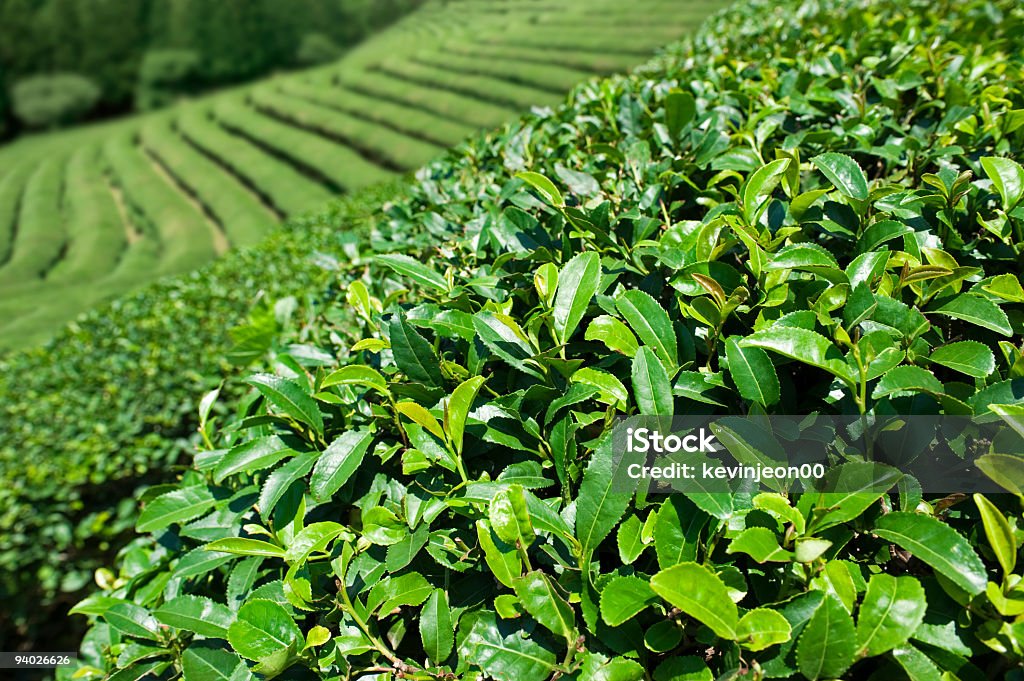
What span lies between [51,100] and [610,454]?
5097 cm

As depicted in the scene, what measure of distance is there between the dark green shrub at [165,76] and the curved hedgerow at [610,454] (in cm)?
5001

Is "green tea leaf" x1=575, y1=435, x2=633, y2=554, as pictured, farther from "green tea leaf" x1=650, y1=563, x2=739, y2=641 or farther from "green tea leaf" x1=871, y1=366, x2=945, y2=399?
"green tea leaf" x1=871, y1=366, x2=945, y2=399

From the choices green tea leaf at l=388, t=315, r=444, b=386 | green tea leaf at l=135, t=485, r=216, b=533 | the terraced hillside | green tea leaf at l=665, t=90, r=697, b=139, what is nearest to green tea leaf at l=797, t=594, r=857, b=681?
green tea leaf at l=388, t=315, r=444, b=386

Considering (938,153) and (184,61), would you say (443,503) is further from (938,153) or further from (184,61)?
(184,61)

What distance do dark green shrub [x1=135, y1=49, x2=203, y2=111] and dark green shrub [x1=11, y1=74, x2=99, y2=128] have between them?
330cm

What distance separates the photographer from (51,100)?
128 ft

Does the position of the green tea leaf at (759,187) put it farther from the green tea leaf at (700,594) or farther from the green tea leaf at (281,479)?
the green tea leaf at (281,479)

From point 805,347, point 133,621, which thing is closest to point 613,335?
point 805,347

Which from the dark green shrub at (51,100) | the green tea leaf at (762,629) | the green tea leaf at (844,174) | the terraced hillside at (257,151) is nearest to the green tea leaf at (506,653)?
the green tea leaf at (762,629)

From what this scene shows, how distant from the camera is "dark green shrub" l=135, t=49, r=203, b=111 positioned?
137ft

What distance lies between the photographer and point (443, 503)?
904 millimetres

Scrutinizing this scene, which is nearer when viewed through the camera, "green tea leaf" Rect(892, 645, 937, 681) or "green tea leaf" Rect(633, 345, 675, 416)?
"green tea leaf" Rect(892, 645, 937, 681)

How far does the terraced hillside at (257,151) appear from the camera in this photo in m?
19.9

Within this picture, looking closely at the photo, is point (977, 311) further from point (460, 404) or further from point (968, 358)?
point (460, 404)
